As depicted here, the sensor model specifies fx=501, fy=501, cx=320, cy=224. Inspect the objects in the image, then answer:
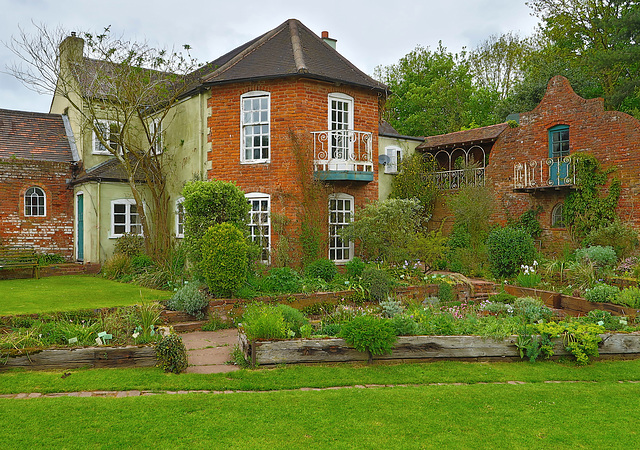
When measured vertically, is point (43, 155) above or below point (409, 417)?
above

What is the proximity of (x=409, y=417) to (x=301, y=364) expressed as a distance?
2.02 metres

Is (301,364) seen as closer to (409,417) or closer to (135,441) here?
(409,417)

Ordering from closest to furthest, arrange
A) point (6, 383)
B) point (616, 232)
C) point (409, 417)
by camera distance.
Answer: point (409, 417) → point (6, 383) → point (616, 232)

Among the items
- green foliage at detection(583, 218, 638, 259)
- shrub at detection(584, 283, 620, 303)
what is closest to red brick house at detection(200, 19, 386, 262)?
shrub at detection(584, 283, 620, 303)

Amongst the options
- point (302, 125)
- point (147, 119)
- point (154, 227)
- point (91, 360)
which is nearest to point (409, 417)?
point (91, 360)

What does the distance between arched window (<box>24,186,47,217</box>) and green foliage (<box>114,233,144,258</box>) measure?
11.3 ft

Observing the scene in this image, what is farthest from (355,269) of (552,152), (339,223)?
(552,152)

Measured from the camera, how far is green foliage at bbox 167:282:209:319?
9688 mm

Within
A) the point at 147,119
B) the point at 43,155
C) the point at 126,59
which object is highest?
the point at 126,59

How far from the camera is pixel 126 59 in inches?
589

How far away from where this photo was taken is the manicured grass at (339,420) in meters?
4.60

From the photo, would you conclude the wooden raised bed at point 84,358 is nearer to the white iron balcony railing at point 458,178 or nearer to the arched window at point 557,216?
the white iron balcony railing at point 458,178

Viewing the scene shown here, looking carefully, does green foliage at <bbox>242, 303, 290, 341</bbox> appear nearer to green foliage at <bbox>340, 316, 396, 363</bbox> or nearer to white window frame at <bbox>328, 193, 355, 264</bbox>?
green foliage at <bbox>340, 316, 396, 363</bbox>

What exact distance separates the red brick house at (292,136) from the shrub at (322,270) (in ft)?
4.02
